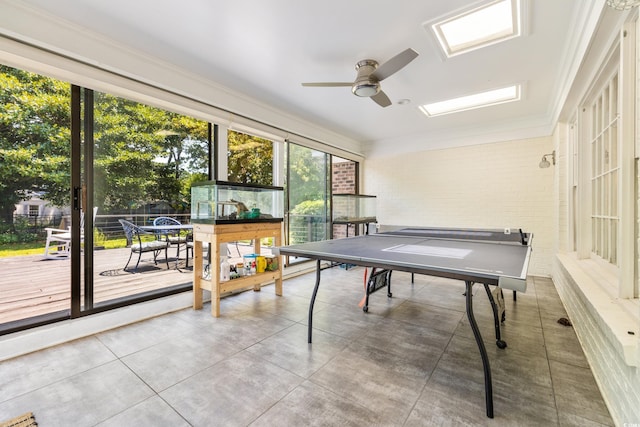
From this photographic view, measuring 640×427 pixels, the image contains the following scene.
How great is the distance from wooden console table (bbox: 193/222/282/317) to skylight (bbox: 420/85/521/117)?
2764mm

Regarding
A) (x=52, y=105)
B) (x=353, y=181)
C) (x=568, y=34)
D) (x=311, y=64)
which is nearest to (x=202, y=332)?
(x=52, y=105)

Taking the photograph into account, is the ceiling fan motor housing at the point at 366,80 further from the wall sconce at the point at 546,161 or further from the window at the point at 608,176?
the wall sconce at the point at 546,161

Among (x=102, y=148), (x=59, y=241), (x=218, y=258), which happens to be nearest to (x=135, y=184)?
(x=102, y=148)

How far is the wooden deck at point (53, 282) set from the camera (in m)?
2.42

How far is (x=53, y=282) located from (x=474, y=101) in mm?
5363

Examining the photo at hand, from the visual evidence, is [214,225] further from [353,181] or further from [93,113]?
[353,181]

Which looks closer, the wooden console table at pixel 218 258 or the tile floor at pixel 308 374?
the tile floor at pixel 308 374

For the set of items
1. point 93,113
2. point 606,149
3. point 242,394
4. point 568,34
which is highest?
point 568,34

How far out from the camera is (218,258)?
2.74m

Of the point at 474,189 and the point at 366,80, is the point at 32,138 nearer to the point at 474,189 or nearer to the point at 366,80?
the point at 366,80

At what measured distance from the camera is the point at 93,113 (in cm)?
243

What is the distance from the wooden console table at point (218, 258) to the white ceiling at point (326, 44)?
1551mm

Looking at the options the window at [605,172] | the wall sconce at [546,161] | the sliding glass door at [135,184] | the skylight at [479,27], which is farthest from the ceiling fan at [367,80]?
the wall sconce at [546,161]

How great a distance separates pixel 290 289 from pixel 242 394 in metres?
2.05
